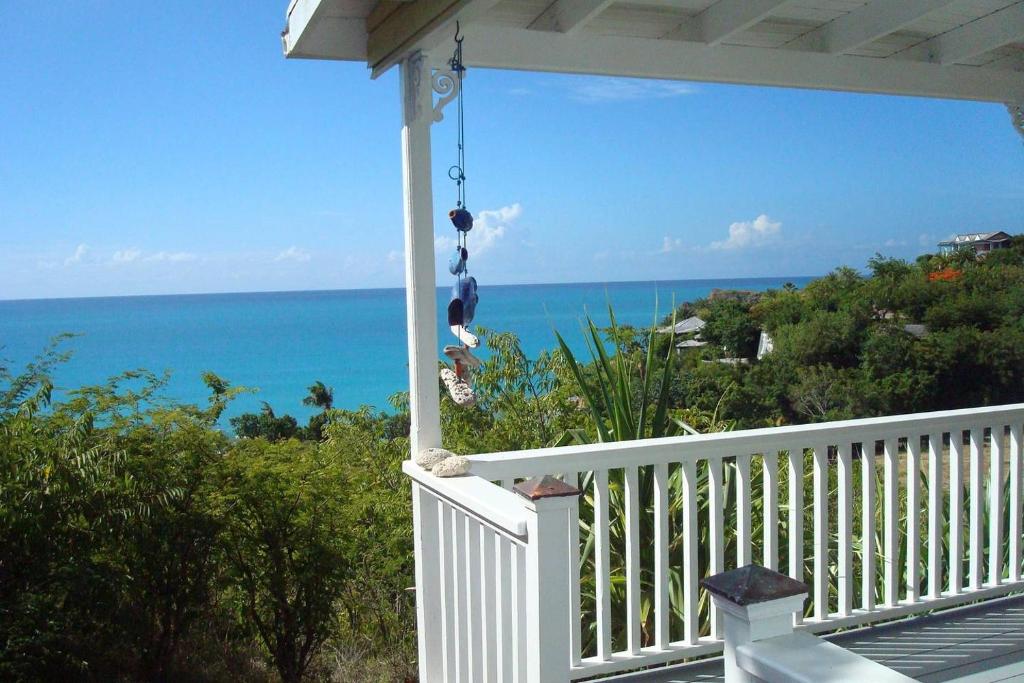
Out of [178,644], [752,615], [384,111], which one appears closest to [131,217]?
[384,111]

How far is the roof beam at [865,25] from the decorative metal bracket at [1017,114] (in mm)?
936

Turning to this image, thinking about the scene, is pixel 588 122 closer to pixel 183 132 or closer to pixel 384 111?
pixel 384 111

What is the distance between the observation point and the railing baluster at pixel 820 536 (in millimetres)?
3061

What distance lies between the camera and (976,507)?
132 inches

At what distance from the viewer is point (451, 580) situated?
260cm

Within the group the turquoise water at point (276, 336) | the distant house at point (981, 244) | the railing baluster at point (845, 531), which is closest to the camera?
the railing baluster at point (845, 531)

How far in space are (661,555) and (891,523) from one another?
92cm

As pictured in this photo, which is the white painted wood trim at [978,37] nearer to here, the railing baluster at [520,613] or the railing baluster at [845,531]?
the railing baluster at [845,531]

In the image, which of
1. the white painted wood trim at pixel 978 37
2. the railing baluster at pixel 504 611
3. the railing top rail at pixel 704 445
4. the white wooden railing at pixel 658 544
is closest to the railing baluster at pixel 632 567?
the white wooden railing at pixel 658 544

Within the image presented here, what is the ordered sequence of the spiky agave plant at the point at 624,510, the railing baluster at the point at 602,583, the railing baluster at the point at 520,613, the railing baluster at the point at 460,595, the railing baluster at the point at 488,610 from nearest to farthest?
1. the railing baluster at the point at 520,613
2. the railing baluster at the point at 488,610
3. the railing baluster at the point at 460,595
4. the railing baluster at the point at 602,583
5. the spiky agave plant at the point at 624,510

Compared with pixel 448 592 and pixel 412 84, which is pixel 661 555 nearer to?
pixel 448 592

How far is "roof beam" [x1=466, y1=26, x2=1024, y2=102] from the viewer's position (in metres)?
2.82

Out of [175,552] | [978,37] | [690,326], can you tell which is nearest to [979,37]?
[978,37]

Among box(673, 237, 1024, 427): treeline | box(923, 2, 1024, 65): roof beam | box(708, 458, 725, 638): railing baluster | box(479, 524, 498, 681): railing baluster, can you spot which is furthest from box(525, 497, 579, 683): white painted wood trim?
box(673, 237, 1024, 427): treeline
